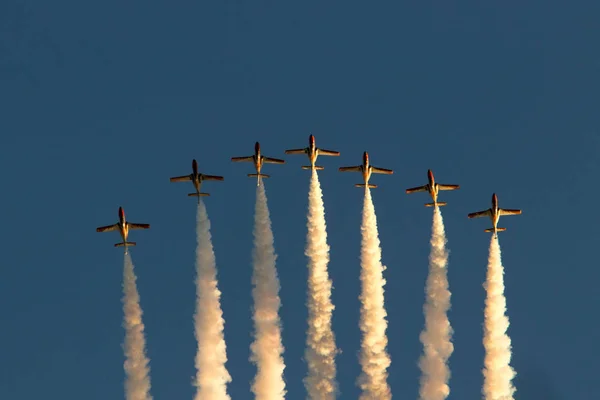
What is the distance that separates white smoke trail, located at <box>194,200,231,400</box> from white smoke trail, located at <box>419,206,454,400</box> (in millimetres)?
16947

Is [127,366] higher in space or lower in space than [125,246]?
lower

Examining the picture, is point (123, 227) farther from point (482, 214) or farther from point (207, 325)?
point (482, 214)

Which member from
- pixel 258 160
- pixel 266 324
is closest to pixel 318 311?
pixel 266 324

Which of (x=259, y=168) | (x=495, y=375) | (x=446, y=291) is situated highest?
(x=259, y=168)

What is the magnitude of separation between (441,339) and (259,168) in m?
22.6

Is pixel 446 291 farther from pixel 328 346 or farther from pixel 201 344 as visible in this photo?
pixel 201 344

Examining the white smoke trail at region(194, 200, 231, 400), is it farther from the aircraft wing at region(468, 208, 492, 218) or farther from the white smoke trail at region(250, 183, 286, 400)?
the aircraft wing at region(468, 208, 492, 218)

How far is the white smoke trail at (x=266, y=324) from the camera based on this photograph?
125 m

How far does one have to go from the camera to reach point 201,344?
126 meters

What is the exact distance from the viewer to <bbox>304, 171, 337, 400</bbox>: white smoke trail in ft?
410

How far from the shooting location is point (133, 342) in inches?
4948

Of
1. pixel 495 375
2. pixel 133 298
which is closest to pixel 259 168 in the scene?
pixel 133 298

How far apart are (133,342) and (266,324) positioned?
11475mm

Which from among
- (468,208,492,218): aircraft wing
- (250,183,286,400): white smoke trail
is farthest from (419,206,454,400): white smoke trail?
(250,183,286,400): white smoke trail
